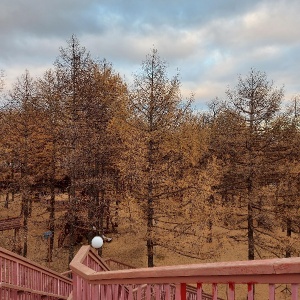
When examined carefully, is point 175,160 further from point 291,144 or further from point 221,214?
point 291,144

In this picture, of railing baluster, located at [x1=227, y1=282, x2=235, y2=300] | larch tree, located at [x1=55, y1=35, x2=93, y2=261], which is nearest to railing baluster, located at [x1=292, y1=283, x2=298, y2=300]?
railing baluster, located at [x1=227, y1=282, x2=235, y2=300]

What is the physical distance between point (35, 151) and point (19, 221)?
14.7ft

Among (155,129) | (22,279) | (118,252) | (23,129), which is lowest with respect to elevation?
(118,252)

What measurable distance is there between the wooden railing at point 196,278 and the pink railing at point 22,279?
2.72 metres

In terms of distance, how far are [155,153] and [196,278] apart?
1307cm

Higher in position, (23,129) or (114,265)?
(23,129)

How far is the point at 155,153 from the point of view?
15078 millimetres

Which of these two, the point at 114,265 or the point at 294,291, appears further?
the point at 114,265

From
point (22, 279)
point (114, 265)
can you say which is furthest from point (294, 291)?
point (114, 265)

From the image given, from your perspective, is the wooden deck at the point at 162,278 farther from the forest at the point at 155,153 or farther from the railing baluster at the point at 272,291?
the forest at the point at 155,153

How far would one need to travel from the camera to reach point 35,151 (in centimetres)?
2094

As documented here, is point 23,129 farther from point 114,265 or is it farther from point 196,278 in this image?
point 196,278

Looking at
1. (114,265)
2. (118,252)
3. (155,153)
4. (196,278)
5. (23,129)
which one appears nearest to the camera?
(196,278)

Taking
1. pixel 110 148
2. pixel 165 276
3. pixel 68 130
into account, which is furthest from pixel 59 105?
pixel 165 276
